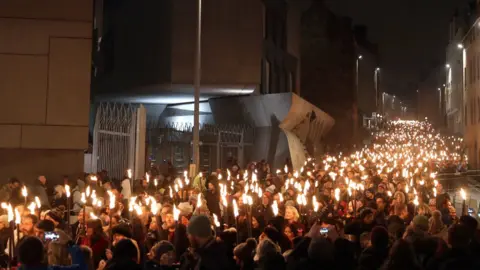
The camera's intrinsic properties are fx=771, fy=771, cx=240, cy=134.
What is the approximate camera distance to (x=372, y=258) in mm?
6996

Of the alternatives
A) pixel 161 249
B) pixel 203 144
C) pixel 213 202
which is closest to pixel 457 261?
pixel 161 249

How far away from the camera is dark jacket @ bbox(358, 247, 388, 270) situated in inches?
273

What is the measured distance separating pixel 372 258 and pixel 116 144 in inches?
617

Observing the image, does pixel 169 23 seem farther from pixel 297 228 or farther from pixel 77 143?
pixel 297 228

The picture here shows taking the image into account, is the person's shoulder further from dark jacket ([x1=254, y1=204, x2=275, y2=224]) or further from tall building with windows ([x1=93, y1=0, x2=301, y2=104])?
tall building with windows ([x1=93, y1=0, x2=301, y2=104])

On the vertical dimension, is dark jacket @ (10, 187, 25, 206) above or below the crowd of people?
above

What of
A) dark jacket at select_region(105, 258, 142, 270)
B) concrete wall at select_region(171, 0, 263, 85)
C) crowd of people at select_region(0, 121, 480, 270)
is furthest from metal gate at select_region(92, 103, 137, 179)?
dark jacket at select_region(105, 258, 142, 270)

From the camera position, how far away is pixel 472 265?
6.44 m

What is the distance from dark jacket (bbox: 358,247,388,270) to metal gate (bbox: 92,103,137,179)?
1465 cm

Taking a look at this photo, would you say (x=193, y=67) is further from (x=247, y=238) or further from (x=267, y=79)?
(x=247, y=238)

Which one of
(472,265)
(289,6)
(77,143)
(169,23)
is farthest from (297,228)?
(289,6)

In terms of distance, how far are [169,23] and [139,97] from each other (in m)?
5.82

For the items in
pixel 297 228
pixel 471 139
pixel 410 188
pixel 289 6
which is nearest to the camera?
pixel 297 228

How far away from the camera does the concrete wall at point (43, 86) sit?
1914cm
